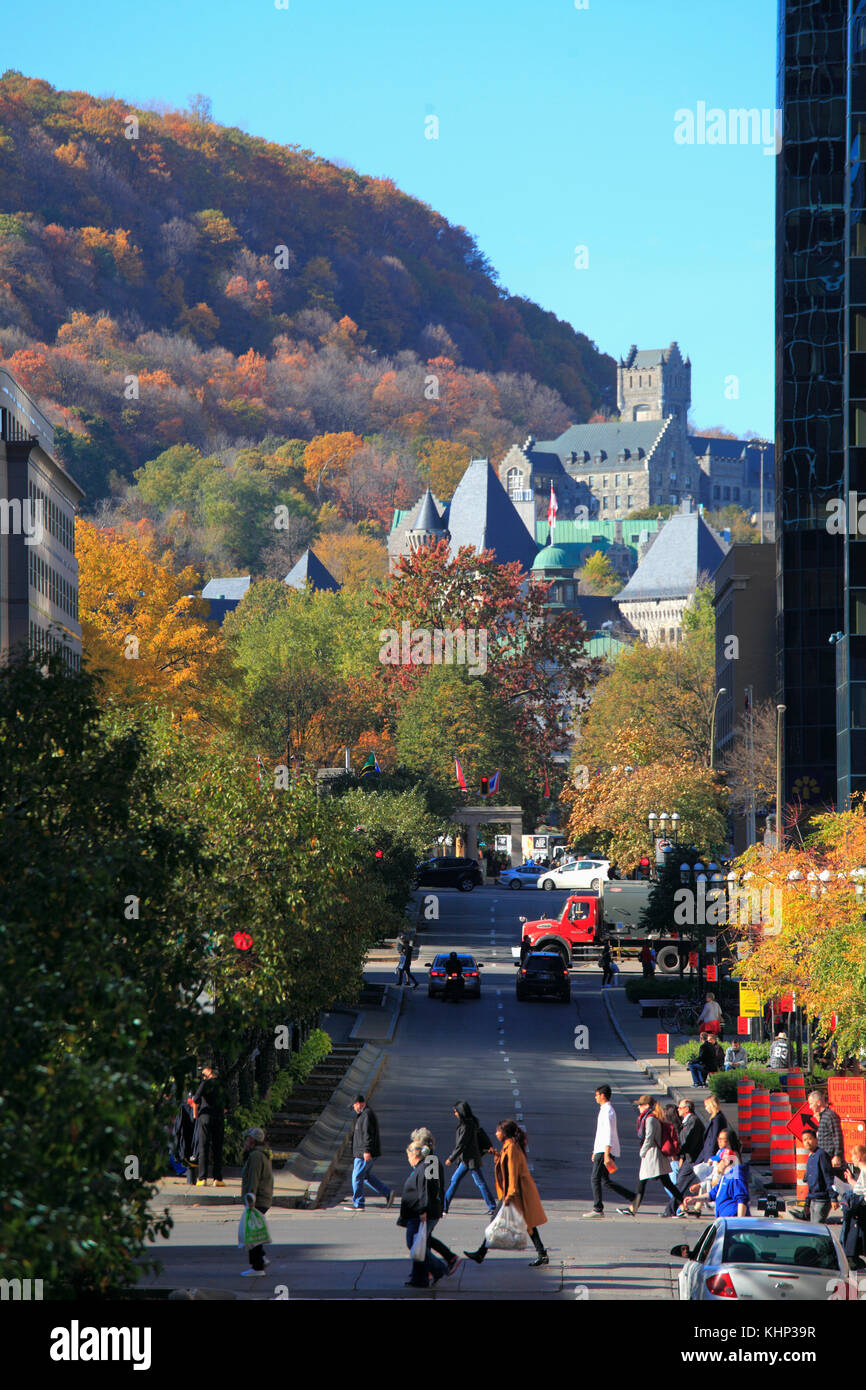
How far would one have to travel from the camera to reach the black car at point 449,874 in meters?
81.5

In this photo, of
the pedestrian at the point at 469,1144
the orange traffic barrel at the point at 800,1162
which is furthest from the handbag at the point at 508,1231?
the orange traffic barrel at the point at 800,1162

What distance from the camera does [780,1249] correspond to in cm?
1488

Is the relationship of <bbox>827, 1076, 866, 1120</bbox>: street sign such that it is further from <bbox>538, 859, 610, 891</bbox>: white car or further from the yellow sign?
<bbox>538, 859, 610, 891</bbox>: white car

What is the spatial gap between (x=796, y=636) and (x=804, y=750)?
15.1 feet

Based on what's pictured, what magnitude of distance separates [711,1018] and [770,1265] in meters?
24.8

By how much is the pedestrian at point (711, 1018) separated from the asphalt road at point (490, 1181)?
192 cm

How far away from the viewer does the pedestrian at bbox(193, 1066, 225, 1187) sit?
23.9 meters

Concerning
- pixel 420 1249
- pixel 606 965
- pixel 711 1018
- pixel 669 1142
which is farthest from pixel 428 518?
pixel 420 1249

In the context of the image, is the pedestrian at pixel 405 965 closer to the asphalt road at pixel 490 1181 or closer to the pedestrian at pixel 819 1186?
the asphalt road at pixel 490 1181

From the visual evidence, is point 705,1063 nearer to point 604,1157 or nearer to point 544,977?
point 604,1157

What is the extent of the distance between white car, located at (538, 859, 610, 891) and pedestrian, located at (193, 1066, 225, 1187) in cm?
5387

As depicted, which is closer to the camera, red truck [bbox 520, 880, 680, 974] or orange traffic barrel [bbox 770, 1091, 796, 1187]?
orange traffic barrel [bbox 770, 1091, 796, 1187]

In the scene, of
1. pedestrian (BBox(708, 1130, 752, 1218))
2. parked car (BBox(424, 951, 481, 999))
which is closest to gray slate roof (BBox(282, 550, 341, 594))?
parked car (BBox(424, 951, 481, 999))

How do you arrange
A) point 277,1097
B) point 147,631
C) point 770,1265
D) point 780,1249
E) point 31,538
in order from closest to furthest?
point 770,1265
point 780,1249
point 277,1097
point 31,538
point 147,631
